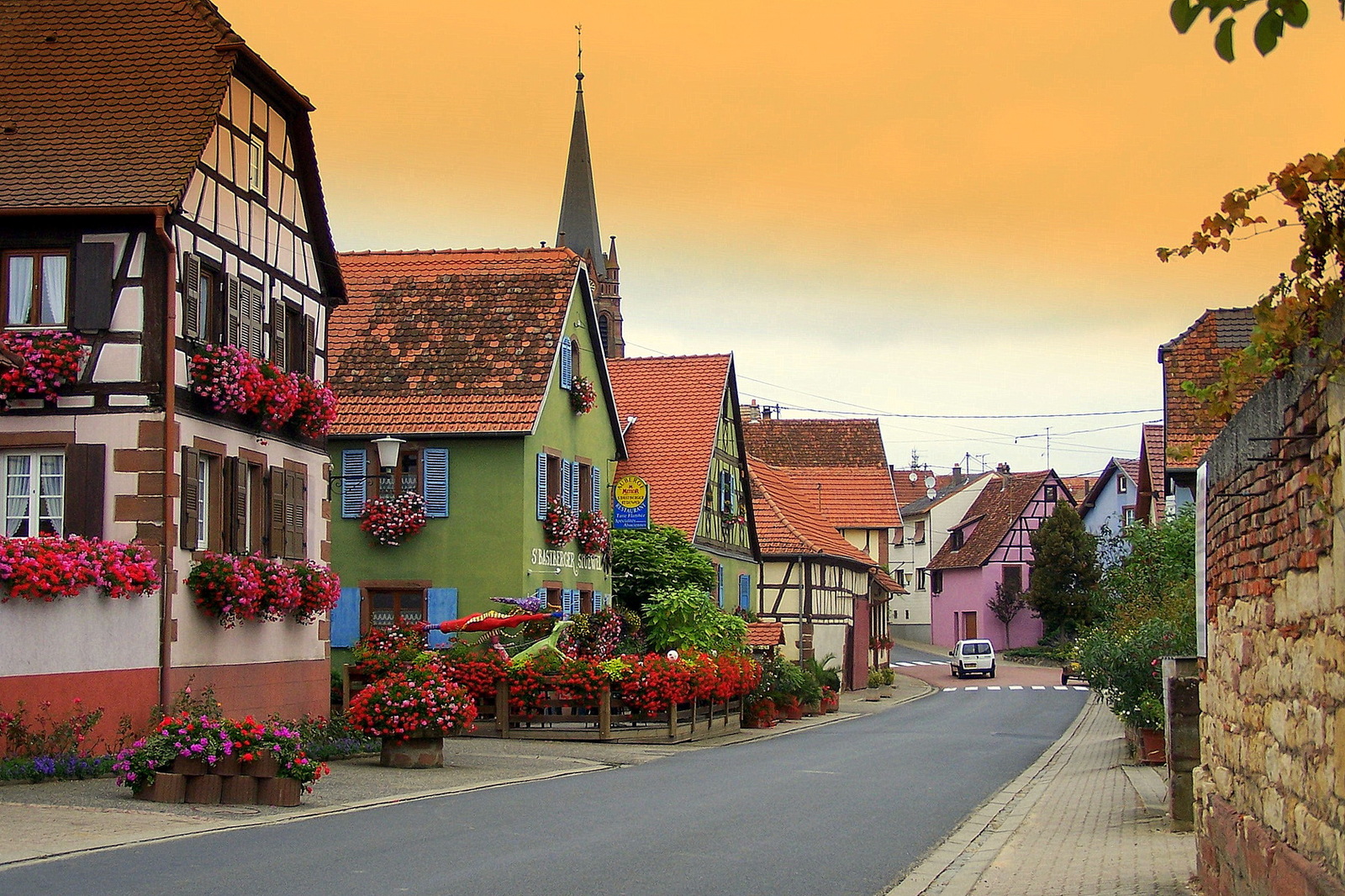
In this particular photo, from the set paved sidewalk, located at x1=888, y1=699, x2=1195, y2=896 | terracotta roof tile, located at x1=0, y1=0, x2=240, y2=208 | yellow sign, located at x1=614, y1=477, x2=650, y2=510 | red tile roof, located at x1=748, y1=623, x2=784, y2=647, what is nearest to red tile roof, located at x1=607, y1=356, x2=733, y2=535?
red tile roof, located at x1=748, y1=623, x2=784, y2=647

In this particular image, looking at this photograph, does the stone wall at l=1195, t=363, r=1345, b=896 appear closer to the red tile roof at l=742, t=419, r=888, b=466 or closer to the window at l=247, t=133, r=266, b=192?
the window at l=247, t=133, r=266, b=192

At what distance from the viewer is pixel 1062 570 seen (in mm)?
76125

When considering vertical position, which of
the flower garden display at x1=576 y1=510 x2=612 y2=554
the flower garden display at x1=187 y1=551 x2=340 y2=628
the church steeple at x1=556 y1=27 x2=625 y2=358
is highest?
the church steeple at x1=556 y1=27 x2=625 y2=358

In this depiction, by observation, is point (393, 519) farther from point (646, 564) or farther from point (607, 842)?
point (607, 842)

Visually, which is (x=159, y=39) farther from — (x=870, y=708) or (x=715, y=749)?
(x=870, y=708)

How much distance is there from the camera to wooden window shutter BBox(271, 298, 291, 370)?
2333cm

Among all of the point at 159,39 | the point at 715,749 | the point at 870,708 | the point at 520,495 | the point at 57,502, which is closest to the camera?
the point at 57,502

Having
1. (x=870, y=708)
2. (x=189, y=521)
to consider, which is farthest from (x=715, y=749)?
(x=870, y=708)

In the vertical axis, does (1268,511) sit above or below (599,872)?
above

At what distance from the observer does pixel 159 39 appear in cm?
2164

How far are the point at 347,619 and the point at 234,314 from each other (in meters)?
10.6

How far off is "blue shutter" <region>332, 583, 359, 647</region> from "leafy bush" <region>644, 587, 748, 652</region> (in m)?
5.96

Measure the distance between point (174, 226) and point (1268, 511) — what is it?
51.6 ft

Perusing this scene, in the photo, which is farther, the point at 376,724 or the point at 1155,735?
the point at 1155,735
